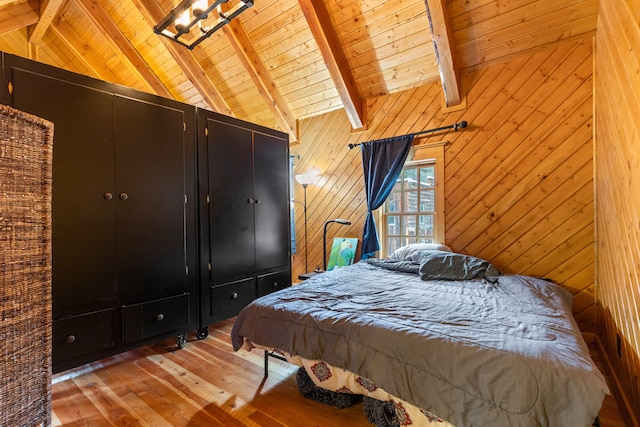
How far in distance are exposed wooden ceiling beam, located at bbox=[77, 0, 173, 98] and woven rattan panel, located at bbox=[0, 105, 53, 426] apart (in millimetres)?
3410

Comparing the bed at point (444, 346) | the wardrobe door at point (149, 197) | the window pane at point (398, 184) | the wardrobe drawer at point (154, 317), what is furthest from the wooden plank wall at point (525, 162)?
the wardrobe drawer at point (154, 317)

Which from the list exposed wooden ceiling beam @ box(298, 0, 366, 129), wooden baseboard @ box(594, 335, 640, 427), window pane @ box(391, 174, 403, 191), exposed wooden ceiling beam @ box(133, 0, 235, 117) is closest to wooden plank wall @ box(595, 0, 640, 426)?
wooden baseboard @ box(594, 335, 640, 427)

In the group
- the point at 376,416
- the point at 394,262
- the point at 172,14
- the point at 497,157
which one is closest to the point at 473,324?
the point at 376,416

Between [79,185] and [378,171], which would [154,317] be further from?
[378,171]

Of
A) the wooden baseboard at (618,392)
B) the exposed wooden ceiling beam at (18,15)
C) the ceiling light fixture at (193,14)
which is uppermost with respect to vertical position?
the exposed wooden ceiling beam at (18,15)

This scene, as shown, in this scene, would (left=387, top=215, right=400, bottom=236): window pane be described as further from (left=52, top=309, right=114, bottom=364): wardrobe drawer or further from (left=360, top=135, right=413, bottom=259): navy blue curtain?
(left=52, top=309, right=114, bottom=364): wardrobe drawer

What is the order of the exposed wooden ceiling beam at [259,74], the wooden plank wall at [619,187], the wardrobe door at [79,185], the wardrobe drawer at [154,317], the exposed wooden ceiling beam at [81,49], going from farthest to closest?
the exposed wooden ceiling beam at [81,49] < the exposed wooden ceiling beam at [259,74] < the wardrobe drawer at [154,317] < the wardrobe door at [79,185] < the wooden plank wall at [619,187]

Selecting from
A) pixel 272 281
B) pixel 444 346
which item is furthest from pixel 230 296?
pixel 444 346

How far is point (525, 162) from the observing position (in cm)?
271

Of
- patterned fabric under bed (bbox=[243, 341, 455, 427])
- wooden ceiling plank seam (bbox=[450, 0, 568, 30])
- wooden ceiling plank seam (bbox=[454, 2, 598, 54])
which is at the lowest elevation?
patterned fabric under bed (bbox=[243, 341, 455, 427])

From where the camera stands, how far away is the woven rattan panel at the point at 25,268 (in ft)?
2.58

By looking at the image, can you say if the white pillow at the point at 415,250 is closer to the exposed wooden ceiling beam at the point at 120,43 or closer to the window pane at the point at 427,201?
the window pane at the point at 427,201

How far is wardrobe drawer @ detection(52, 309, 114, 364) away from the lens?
1856mm

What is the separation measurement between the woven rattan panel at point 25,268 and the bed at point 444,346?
1.05 meters
